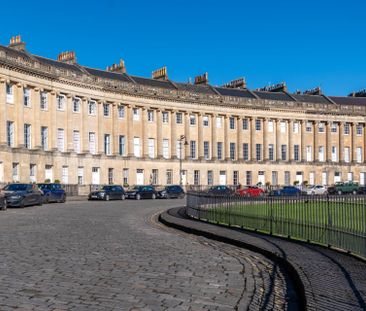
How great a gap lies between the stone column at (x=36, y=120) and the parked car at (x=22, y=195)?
1814cm

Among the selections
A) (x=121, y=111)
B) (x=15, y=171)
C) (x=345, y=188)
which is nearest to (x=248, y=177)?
(x=345, y=188)

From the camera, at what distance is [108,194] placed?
53.8 m

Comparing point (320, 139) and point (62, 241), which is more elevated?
point (320, 139)

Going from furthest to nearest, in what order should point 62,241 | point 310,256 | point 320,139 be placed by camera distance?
point 320,139 < point 62,241 < point 310,256

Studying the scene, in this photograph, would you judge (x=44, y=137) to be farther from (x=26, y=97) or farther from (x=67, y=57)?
(x=67, y=57)

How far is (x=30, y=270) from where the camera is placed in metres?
11.9

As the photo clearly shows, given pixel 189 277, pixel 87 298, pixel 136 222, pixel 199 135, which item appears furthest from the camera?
pixel 199 135

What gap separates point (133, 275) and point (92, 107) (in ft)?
192

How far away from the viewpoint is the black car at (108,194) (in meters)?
53.1

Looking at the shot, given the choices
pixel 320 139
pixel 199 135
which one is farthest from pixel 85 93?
pixel 320 139

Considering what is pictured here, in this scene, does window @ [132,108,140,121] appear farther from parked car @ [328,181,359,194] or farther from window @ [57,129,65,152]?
parked car @ [328,181,359,194]

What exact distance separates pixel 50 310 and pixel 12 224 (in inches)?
625

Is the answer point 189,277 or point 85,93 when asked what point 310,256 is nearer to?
Result: point 189,277

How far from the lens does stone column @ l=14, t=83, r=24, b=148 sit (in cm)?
5650
